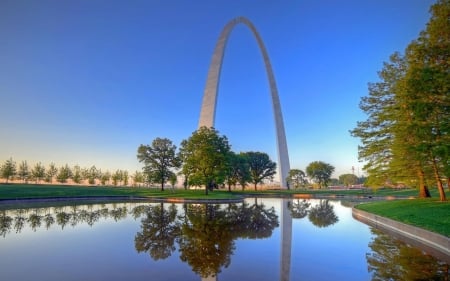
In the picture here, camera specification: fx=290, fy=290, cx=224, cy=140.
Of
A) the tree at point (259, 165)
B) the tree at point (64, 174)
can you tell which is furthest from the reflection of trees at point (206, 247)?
the tree at point (64, 174)

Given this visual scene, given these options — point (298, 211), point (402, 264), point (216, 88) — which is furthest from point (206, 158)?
point (402, 264)

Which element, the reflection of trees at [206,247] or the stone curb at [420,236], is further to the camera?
the stone curb at [420,236]

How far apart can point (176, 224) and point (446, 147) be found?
12456 mm

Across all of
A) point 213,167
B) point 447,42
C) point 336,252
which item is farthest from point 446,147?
point 213,167

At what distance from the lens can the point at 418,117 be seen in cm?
1397

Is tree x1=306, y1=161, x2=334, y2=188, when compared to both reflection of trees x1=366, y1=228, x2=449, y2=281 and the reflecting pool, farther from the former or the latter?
reflection of trees x1=366, y1=228, x2=449, y2=281

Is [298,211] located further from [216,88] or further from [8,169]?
[8,169]

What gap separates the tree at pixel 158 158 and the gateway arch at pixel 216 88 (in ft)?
26.4

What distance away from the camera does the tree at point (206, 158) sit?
38250mm

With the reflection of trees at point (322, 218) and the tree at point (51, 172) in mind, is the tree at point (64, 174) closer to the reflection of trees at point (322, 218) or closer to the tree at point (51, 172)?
the tree at point (51, 172)

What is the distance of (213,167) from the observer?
3928 centimetres

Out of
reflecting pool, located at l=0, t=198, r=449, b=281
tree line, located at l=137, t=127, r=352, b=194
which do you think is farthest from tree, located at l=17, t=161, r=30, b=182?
reflecting pool, located at l=0, t=198, r=449, b=281

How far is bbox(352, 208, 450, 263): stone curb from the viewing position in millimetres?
8758

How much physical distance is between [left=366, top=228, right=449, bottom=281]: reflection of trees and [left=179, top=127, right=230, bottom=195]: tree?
2912 cm
